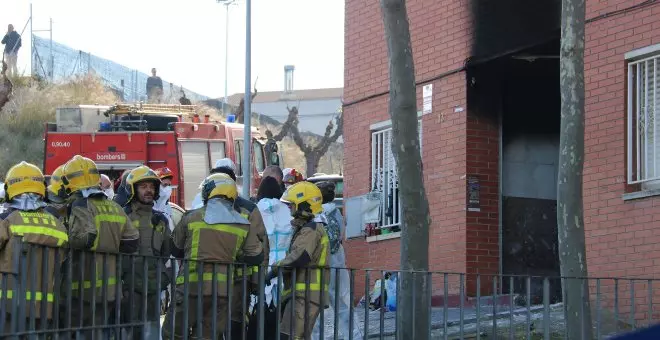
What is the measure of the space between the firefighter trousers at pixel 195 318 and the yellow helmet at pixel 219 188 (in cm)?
85

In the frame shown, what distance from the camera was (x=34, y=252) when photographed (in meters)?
8.16

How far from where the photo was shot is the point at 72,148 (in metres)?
21.1

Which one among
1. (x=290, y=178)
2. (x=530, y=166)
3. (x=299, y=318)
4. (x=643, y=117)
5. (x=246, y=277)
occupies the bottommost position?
(x=299, y=318)

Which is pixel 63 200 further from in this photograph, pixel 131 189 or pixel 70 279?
pixel 70 279

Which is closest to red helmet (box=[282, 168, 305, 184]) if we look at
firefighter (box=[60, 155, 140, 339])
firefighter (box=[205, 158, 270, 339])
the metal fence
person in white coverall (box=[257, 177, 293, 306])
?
person in white coverall (box=[257, 177, 293, 306])

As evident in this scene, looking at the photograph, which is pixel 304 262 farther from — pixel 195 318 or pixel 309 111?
pixel 309 111

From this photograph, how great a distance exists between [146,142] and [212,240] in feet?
36.5

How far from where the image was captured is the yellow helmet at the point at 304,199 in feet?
35.1

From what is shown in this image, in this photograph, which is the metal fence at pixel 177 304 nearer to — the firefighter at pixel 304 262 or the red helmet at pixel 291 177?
the firefighter at pixel 304 262

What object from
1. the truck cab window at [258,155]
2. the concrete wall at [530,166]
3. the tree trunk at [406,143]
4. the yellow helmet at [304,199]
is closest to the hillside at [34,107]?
the truck cab window at [258,155]

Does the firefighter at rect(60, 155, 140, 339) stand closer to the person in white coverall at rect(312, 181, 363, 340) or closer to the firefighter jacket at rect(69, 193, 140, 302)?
the firefighter jacket at rect(69, 193, 140, 302)

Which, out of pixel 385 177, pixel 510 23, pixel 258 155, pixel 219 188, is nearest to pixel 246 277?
pixel 219 188

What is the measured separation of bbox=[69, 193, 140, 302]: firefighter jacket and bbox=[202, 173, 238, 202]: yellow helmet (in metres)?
0.61

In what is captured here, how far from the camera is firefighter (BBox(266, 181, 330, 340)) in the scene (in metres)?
9.83
